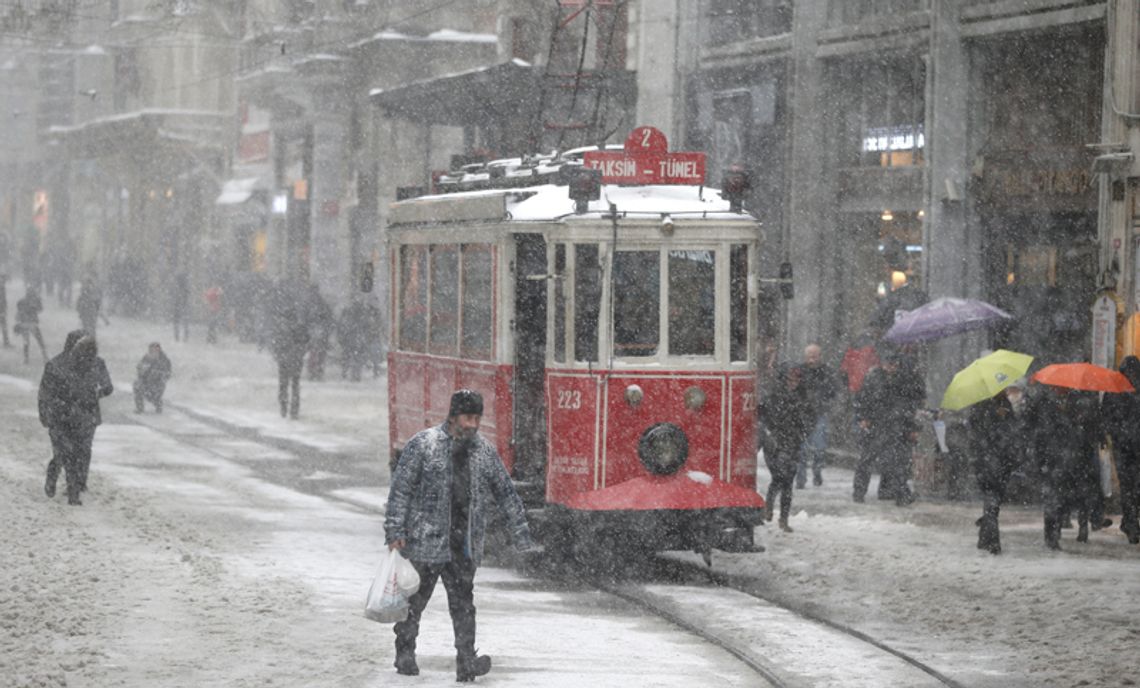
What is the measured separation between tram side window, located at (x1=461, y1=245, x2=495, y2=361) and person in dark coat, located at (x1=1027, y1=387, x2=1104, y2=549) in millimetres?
4979

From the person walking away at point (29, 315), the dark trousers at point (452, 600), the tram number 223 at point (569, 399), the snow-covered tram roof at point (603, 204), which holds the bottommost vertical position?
the dark trousers at point (452, 600)

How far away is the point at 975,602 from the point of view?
14.2 metres

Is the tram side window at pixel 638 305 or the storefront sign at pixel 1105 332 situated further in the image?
the storefront sign at pixel 1105 332

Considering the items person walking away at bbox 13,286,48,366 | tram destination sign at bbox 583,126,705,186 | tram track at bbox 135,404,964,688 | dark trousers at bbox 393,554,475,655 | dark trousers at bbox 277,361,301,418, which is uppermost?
tram destination sign at bbox 583,126,705,186

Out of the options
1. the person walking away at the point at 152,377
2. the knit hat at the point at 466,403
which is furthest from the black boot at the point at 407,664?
the person walking away at the point at 152,377

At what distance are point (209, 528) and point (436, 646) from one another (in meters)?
5.87

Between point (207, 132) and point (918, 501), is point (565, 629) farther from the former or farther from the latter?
point (207, 132)

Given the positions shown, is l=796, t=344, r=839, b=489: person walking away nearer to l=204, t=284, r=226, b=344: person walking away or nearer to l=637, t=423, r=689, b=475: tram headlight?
l=637, t=423, r=689, b=475: tram headlight

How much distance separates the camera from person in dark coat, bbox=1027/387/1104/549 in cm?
1714

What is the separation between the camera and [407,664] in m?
10.8

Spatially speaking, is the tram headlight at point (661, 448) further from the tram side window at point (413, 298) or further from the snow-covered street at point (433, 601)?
the tram side window at point (413, 298)

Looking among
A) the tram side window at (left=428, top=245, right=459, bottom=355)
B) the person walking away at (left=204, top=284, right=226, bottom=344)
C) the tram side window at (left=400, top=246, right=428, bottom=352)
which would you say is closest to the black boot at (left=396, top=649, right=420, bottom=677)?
the tram side window at (left=428, top=245, right=459, bottom=355)

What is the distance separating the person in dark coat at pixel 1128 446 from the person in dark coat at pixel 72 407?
900cm

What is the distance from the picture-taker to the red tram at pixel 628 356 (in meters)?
14.7
